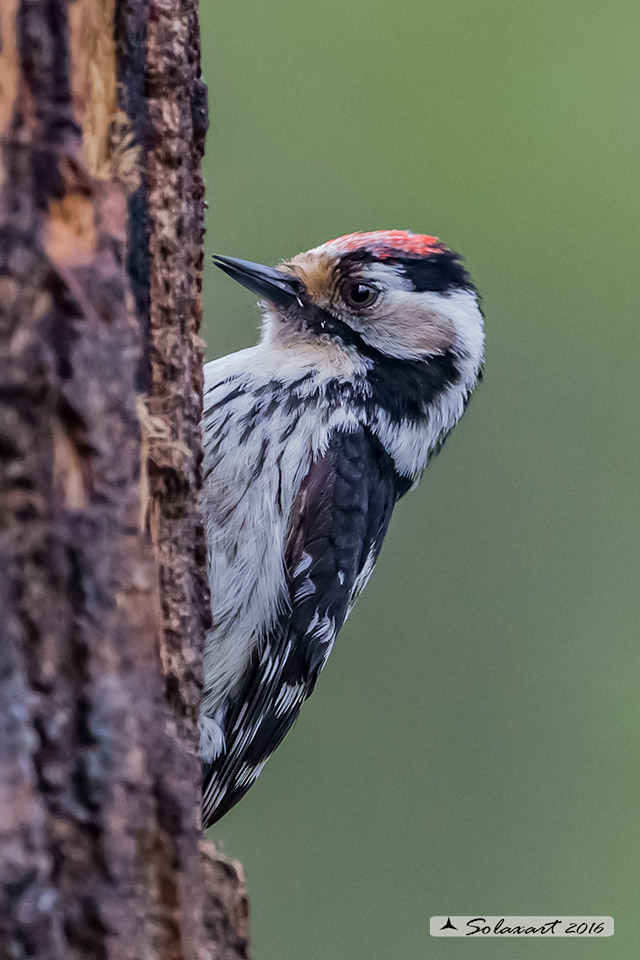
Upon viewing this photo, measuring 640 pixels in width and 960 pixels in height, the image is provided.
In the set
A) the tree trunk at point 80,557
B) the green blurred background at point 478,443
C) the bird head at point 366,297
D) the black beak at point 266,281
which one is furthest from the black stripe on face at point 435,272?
the tree trunk at point 80,557

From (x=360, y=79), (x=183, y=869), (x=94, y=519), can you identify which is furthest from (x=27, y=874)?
(x=360, y=79)

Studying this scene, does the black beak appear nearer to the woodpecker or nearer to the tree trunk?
the woodpecker

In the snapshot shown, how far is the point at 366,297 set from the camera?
2.40m

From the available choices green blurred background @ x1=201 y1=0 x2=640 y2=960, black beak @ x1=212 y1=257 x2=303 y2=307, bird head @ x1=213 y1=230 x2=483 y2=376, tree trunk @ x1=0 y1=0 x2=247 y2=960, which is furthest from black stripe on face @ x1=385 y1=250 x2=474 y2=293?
tree trunk @ x1=0 y1=0 x2=247 y2=960

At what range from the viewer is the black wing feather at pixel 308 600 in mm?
2209

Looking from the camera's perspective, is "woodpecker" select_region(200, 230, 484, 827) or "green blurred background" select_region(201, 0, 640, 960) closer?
"woodpecker" select_region(200, 230, 484, 827)

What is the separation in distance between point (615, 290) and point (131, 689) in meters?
2.30

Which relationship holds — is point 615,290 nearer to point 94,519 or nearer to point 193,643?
point 193,643

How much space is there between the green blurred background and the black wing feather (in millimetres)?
402

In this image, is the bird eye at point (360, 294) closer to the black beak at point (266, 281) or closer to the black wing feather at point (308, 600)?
the black beak at point (266, 281)

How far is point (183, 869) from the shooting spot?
3.34 feet

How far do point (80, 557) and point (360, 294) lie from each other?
1.55 m

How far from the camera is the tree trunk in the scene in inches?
36.6

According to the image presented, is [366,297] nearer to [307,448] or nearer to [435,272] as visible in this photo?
[435,272]
